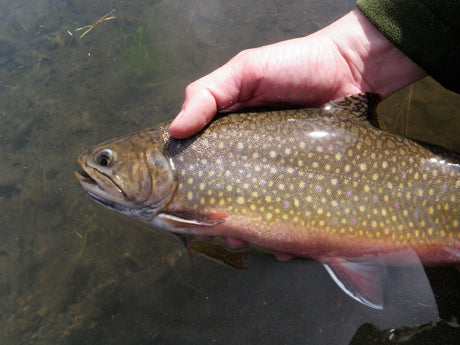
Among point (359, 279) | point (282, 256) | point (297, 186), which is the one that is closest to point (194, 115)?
point (297, 186)

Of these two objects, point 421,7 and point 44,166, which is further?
point 44,166

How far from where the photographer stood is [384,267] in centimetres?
262

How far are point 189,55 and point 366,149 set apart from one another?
2.78m

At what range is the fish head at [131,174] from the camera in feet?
7.82

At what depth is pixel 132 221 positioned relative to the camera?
329 centimetres

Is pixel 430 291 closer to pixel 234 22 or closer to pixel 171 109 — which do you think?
pixel 171 109

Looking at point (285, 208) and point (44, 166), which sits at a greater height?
point (285, 208)

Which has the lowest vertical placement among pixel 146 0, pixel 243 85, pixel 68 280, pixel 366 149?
pixel 68 280

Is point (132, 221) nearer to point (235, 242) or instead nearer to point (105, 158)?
point (105, 158)

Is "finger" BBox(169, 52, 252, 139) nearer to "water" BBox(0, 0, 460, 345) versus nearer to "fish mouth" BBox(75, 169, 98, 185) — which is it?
"fish mouth" BBox(75, 169, 98, 185)

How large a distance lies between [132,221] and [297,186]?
178 cm

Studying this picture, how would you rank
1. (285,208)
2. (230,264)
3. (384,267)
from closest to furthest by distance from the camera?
(285,208) → (384,267) → (230,264)

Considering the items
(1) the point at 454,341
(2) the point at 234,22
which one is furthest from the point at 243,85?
(1) the point at 454,341

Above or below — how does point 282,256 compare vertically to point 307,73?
below
